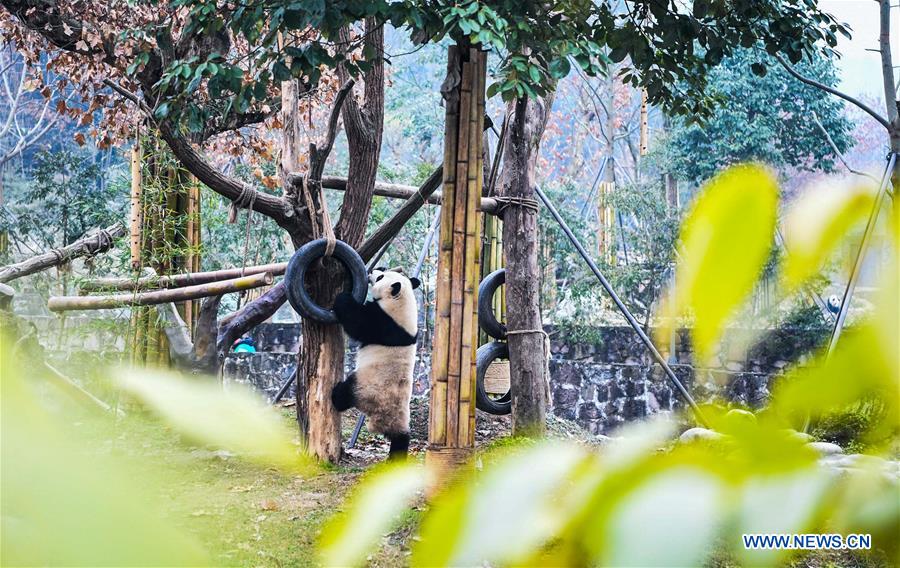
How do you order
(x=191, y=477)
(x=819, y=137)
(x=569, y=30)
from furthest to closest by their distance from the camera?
(x=819, y=137) → (x=191, y=477) → (x=569, y=30)

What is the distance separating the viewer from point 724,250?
306mm

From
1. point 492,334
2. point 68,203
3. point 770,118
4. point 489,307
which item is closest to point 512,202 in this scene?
point 489,307

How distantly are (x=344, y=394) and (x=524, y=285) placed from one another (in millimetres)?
1149

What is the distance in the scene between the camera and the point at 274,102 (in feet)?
18.6

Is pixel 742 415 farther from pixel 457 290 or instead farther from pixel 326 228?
pixel 326 228

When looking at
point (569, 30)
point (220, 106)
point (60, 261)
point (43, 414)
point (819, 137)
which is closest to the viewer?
point (43, 414)

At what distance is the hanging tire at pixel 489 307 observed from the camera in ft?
16.8

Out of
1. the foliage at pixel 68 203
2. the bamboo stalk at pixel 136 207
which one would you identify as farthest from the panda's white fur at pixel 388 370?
the foliage at pixel 68 203

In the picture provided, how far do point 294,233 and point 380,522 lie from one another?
429 centimetres

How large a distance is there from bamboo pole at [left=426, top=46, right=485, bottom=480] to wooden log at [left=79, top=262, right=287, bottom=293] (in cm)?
181

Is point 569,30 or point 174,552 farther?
point 569,30

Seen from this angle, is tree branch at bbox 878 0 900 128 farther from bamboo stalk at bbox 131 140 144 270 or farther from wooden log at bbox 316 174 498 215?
bamboo stalk at bbox 131 140 144 270

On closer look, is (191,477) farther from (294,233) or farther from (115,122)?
(115,122)

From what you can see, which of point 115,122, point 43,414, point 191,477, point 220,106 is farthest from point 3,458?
point 115,122
